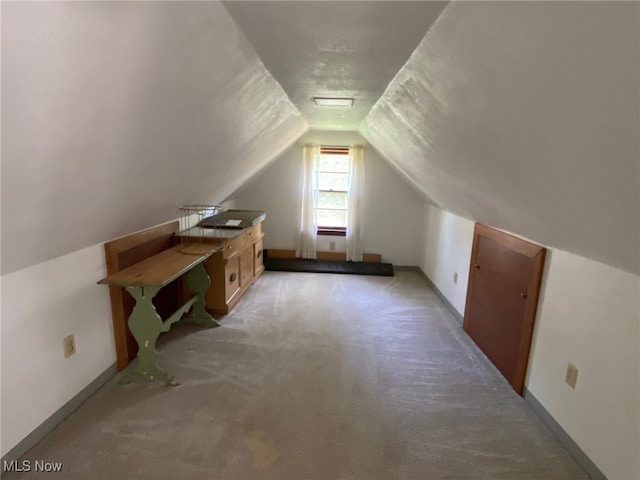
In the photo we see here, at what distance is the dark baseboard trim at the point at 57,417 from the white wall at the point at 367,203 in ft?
10.4

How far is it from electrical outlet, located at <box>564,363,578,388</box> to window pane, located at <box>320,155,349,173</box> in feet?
12.6

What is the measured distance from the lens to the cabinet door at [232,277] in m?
3.41

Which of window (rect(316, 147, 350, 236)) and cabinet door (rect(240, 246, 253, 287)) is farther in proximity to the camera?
window (rect(316, 147, 350, 236))

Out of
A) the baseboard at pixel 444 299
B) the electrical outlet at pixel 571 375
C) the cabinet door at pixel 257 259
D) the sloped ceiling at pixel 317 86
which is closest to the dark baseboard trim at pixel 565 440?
the electrical outlet at pixel 571 375

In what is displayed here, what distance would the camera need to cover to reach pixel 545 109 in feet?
3.58

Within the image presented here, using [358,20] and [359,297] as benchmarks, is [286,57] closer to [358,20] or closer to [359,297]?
[358,20]

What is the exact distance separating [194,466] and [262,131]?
2299 mm

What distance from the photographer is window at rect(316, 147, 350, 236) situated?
→ 17.0 feet

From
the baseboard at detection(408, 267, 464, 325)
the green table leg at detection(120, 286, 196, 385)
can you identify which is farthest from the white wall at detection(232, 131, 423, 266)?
the green table leg at detection(120, 286, 196, 385)

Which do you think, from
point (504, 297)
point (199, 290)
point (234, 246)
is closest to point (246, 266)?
point (234, 246)

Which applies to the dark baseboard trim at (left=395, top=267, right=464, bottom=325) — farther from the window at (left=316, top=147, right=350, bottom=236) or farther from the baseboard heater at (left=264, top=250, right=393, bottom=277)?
the window at (left=316, top=147, right=350, bottom=236)

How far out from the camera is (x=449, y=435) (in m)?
1.96

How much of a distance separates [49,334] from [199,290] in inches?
52.7

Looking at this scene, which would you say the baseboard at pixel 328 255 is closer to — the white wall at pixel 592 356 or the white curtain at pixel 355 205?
the white curtain at pixel 355 205
